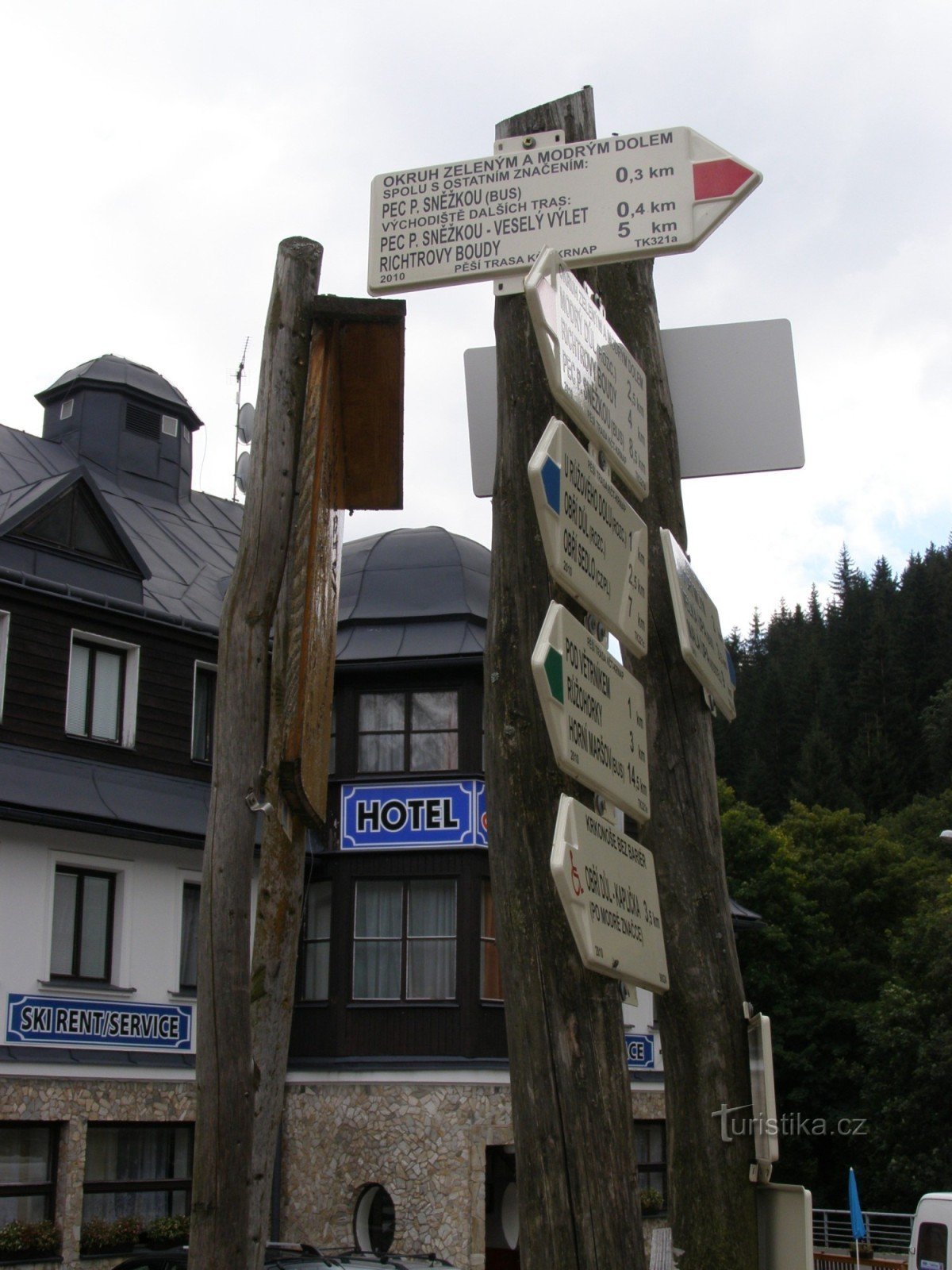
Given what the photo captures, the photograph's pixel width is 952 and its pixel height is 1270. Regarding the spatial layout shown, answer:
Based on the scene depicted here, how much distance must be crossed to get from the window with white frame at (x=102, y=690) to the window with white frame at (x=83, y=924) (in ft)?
6.49

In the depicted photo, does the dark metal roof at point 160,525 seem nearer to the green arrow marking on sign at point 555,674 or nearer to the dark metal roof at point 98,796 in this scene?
the dark metal roof at point 98,796

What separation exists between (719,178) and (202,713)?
19.4 meters

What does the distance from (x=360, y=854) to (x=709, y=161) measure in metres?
19.1

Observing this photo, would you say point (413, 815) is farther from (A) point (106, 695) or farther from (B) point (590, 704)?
(B) point (590, 704)

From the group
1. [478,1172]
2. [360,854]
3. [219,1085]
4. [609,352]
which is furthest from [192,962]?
[609,352]

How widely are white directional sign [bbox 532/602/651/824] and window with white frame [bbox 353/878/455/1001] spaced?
739 inches

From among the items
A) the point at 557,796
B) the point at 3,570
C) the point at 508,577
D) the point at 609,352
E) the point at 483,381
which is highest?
the point at 3,570

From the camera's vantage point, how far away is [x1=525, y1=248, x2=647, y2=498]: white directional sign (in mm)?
3598

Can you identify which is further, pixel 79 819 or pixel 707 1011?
pixel 79 819

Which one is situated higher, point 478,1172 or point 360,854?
point 360,854

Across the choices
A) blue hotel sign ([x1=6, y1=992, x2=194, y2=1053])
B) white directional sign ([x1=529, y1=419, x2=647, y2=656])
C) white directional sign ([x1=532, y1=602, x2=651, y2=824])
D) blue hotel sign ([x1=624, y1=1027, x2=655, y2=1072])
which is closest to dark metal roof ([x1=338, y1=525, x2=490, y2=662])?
blue hotel sign ([x1=6, y1=992, x2=194, y2=1053])

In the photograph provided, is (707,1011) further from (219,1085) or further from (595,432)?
(595,432)

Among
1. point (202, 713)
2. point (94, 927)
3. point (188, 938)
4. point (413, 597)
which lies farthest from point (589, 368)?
point (413, 597)

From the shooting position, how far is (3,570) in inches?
790
